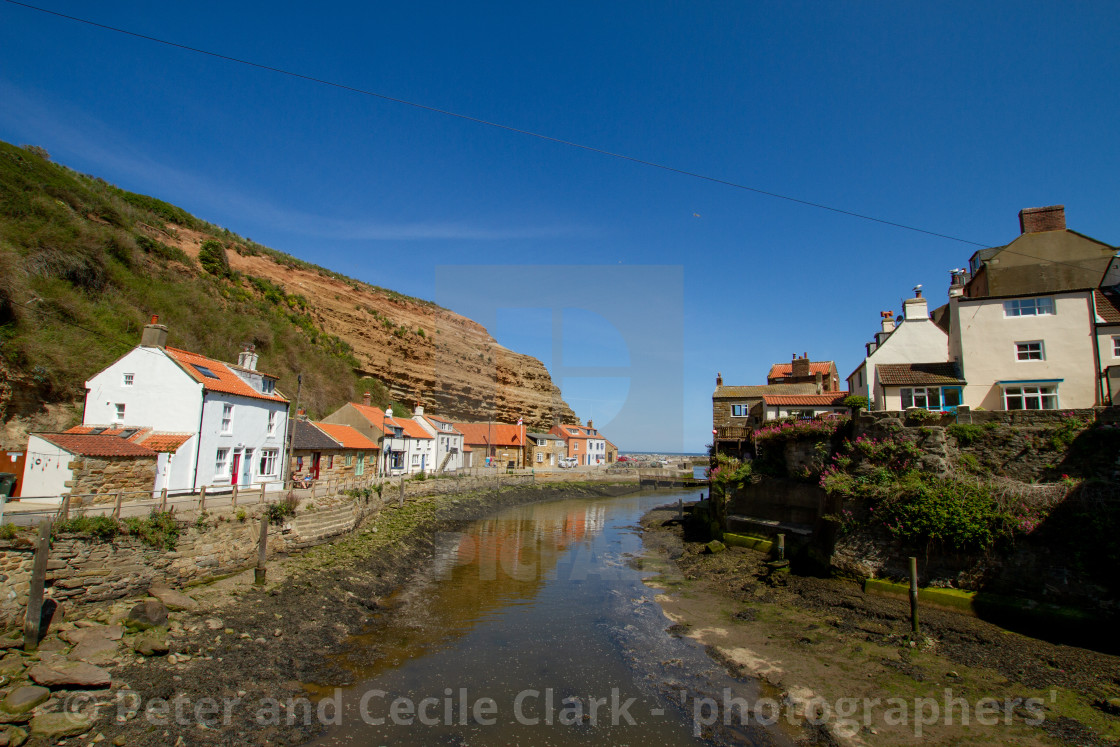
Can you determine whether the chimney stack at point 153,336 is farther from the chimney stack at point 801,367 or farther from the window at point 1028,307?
the chimney stack at point 801,367

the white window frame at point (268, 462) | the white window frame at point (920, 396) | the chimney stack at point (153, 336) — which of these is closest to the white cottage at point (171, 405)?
the chimney stack at point (153, 336)

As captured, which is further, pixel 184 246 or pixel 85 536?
pixel 184 246

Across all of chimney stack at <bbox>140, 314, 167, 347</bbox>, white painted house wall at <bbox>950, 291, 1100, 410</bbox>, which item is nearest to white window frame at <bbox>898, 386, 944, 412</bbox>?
white painted house wall at <bbox>950, 291, 1100, 410</bbox>

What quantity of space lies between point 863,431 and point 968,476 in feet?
11.1

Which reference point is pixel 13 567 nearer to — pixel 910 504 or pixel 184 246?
pixel 910 504

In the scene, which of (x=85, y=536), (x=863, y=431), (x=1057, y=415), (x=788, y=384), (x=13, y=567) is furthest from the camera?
(x=788, y=384)

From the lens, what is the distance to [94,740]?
8398 millimetres

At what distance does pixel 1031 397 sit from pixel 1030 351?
1.95 m

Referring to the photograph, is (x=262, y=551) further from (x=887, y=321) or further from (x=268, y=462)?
(x=887, y=321)

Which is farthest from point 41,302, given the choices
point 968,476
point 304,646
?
point 968,476

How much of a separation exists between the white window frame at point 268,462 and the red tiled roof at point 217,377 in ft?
8.72

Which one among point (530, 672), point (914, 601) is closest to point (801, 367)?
point (914, 601)

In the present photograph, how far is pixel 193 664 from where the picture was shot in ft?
35.5

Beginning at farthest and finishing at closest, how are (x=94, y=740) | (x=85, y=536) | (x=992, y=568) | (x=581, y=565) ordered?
(x=581, y=565) → (x=992, y=568) → (x=85, y=536) → (x=94, y=740)
